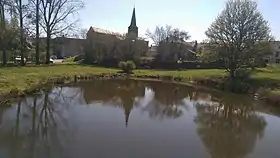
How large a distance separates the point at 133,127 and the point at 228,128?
A: 455 centimetres

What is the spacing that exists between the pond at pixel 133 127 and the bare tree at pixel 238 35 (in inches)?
356

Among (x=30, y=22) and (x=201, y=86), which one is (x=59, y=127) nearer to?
(x=201, y=86)

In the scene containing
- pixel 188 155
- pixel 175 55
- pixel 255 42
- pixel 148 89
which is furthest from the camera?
pixel 175 55

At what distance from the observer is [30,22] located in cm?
3847

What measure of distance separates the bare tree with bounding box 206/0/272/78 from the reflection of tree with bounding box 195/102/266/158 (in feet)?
35.0

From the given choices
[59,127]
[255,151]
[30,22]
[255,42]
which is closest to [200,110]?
[255,151]

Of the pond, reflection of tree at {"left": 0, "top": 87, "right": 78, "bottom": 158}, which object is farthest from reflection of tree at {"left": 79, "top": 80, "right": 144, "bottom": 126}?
reflection of tree at {"left": 0, "top": 87, "right": 78, "bottom": 158}

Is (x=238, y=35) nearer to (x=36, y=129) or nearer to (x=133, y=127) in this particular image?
(x=133, y=127)

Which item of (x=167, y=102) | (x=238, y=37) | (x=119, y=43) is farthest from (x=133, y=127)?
(x=119, y=43)

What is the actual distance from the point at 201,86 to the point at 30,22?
2111 centimetres

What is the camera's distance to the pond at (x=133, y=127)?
10.4 metres

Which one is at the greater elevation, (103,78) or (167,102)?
(103,78)

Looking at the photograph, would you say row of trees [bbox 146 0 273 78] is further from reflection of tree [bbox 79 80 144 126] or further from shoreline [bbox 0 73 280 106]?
reflection of tree [bbox 79 80 144 126]

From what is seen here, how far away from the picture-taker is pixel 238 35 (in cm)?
3167
